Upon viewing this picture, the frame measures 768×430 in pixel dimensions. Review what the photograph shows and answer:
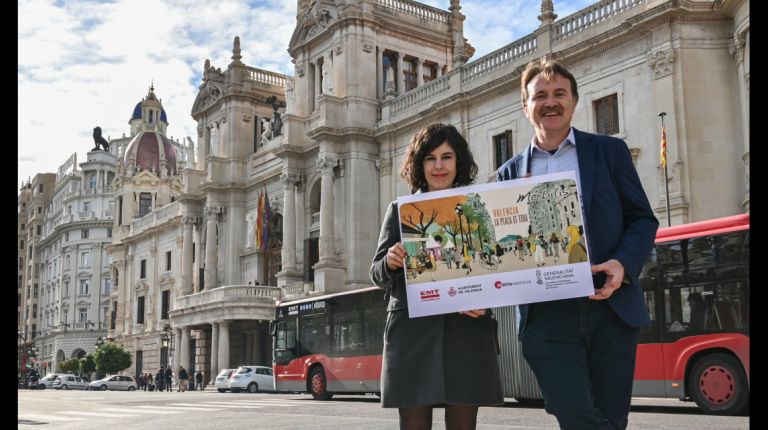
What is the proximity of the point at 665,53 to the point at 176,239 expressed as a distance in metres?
41.1

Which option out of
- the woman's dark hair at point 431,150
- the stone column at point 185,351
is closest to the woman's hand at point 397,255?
the woman's dark hair at point 431,150

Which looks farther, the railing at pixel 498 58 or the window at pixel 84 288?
the window at pixel 84 288

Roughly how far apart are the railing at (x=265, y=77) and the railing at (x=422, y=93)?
16092mm

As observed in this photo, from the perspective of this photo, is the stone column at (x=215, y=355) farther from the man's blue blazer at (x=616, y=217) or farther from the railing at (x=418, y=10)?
the man's blue blazer at (x=616, y=217)

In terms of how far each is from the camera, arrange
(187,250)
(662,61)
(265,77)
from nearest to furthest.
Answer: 1. (662,61)
2. (265,77)
3. (187,250)

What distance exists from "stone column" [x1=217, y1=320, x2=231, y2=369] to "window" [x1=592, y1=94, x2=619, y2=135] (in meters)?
23.0

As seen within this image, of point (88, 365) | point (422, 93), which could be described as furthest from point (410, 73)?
point (88, 365)

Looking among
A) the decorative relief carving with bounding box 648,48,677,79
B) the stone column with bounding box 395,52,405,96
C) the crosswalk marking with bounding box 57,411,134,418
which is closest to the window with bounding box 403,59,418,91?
the stone column with bounding box 395,52,405,96

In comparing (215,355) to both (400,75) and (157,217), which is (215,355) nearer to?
(400,75)

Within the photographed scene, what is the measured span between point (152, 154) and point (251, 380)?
54.7m

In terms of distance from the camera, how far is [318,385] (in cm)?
2528

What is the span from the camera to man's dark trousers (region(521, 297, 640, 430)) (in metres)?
3.82

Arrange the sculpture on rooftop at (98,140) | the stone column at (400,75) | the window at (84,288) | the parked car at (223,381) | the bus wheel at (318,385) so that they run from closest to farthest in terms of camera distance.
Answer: the bus wheel at (318,385), the parked car at (223,381), the stone column at (400,75), the window at (84,288), the sculpture on rooftop at (98,140)

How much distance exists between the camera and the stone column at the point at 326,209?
3781 centimetres
